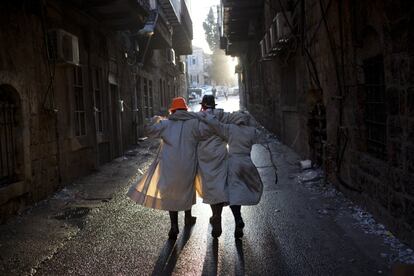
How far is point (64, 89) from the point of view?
8.39 meters

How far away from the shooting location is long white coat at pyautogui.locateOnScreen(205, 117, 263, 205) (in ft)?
15.4

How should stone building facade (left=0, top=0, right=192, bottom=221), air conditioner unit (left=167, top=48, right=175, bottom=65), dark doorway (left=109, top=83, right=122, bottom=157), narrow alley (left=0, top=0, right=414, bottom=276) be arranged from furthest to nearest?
Result: 1. air conditioner unit (left=167, top=48, right=175, bottom=65)
2. dark doorway (left=109, top=83, right=122, bottom=157)
3. stone building facade (left=0, top=0, right=192, bottom=221)
4. narrow alley (left=0, top=0, right=414, bottom=276)

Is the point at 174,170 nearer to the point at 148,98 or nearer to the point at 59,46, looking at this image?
the point at 59,46

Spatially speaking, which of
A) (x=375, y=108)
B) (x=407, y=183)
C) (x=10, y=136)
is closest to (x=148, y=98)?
(x=10, y=136)

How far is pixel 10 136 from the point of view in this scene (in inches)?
247

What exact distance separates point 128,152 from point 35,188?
21.9 ft

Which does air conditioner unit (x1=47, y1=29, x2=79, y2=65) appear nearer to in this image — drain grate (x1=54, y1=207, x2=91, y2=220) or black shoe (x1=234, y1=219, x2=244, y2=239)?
drain grate (x1=54, y1=207, x2=91, y2=220)

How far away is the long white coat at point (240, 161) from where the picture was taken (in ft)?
15.4

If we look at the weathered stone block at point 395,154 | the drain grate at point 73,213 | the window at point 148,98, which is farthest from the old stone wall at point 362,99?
the window at point 148,98

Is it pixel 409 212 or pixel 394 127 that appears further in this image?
pixel 394 127

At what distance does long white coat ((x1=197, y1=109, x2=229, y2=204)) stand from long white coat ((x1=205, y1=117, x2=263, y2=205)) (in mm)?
67

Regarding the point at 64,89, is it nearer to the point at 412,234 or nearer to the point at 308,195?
the point at 308,195

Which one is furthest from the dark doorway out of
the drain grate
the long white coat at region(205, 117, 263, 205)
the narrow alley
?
the long white coat at region(205, 117, 263, 205)

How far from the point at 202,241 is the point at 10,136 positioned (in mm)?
3320
